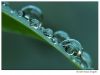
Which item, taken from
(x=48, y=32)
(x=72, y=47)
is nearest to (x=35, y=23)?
(x=48, y=32)

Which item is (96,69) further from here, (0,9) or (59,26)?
(0,9)

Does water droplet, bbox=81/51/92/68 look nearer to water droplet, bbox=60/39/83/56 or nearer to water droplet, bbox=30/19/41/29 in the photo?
water droplet, bbox=60/39/83/56

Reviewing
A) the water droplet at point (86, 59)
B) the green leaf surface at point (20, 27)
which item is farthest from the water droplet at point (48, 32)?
the water droplet at point (86, 59)

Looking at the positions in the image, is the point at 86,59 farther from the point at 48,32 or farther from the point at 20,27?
the point at 20,27

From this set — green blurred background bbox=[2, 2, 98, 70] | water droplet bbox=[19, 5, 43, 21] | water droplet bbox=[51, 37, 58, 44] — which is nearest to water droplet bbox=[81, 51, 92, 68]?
green blurred background bbox=[2, 2, 98, 70]

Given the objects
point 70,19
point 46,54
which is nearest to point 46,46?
point 46,54
